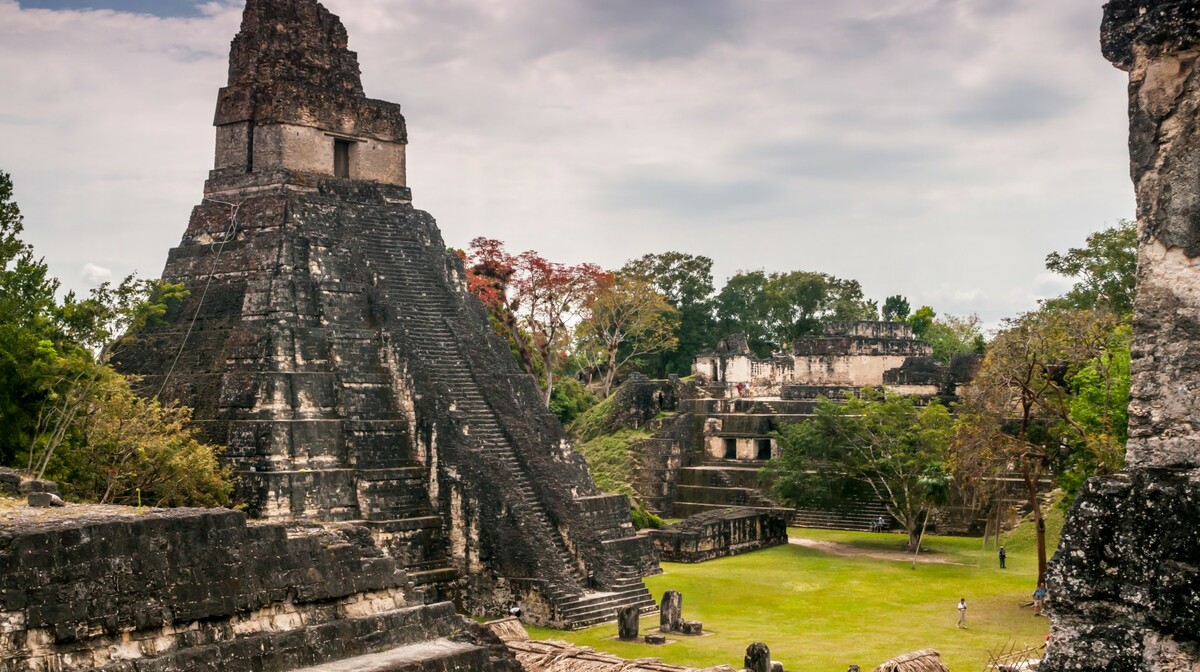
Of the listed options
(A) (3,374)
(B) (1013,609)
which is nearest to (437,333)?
(A) (3,374)

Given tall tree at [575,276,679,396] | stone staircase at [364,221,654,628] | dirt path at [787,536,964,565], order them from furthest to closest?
1. tall tree at [575,276,679,396]
2. dirt path at [787,536,964,565]
3. stone staircase at [364,221,654,628]

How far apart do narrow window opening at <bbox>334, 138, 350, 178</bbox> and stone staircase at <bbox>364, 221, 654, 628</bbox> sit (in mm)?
1184

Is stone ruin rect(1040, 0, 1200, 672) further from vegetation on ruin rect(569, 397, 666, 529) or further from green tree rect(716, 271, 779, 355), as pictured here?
green tree rect(716, 271, 779, 355)

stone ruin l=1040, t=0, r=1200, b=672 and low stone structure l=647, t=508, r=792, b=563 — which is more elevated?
stone ruin l=1040, t=0, r=1200, b=672

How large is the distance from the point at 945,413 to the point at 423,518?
14362 millimetres

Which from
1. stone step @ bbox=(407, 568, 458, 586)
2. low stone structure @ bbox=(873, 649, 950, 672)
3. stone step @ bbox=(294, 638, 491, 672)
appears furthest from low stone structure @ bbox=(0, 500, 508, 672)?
stone step @ bbox=(407, 568, 458, 586)

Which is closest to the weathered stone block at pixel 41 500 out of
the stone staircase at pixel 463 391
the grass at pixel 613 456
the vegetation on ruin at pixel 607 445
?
Answer: the stone staircase at pixel 463 391

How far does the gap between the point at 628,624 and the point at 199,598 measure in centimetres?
893

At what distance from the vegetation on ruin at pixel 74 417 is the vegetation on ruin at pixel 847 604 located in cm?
592

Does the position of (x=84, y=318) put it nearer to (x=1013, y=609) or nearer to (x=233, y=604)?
(x=233, y=604)

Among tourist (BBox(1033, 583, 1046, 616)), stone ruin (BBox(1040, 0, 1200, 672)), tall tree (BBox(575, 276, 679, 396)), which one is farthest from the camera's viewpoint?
tall tree (BBox(575, 276, 679, 396))

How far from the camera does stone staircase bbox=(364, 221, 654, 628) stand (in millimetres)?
19562

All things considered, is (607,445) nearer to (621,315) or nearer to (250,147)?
(621,315)

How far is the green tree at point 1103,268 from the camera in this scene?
38375 millimetres
